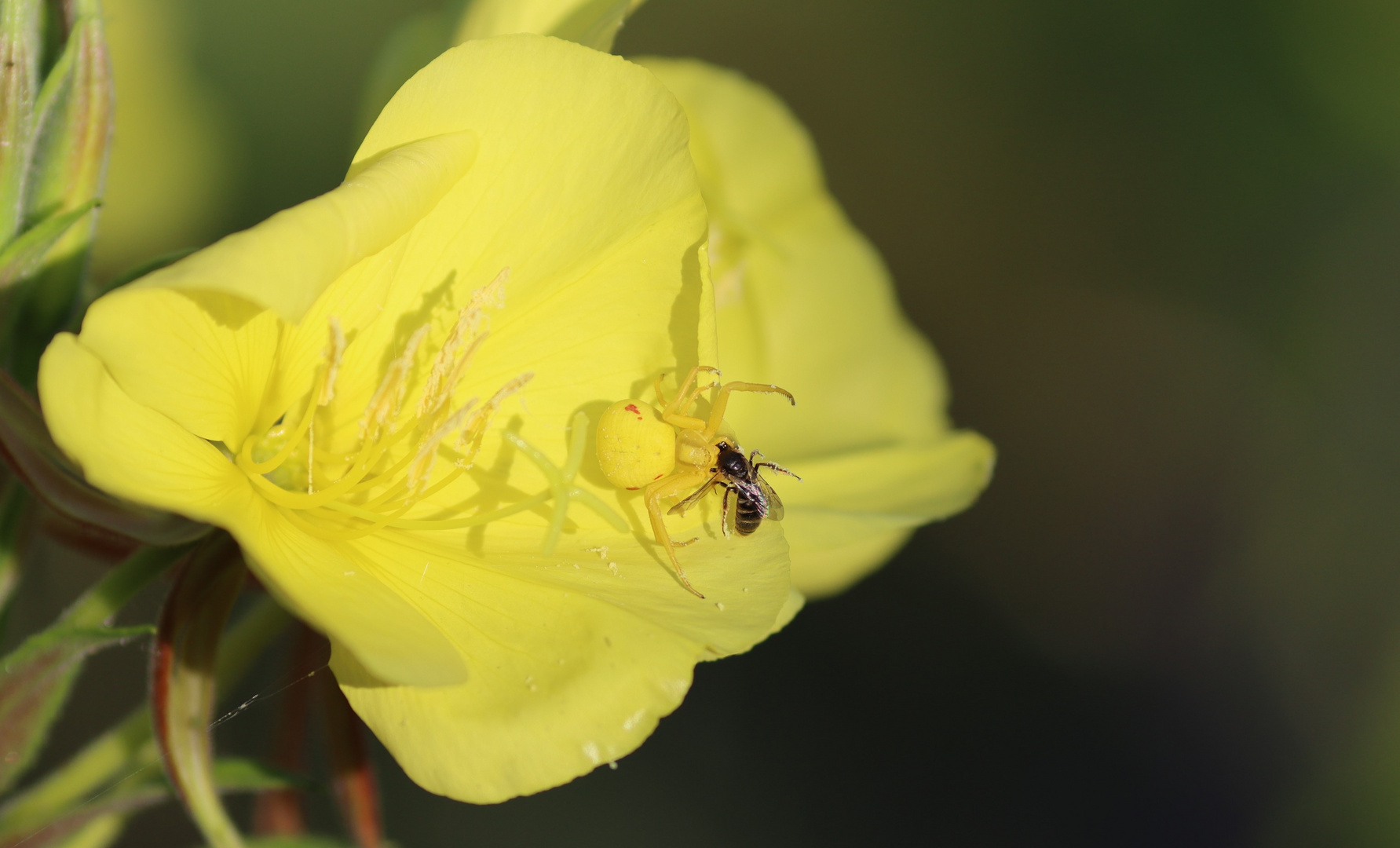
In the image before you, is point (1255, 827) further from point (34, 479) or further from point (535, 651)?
point (34, 479)

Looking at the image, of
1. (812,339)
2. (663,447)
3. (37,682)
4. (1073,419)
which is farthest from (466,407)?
(1073,419)

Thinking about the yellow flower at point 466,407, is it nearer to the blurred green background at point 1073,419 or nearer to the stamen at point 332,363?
the stamen at point 332,363

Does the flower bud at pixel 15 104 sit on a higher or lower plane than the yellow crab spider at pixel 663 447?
higher

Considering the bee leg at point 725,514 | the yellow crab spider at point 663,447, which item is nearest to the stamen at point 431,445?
the yellow crab spider at point 663,447

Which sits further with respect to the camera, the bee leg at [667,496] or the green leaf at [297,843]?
the green leaf at [297,843]

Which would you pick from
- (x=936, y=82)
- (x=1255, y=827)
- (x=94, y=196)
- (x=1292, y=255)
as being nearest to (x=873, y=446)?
(x=94, y=196)

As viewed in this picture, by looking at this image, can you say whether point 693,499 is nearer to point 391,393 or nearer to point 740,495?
point 740,495
